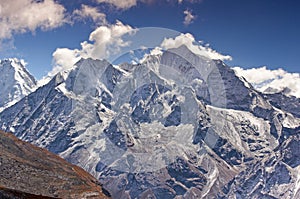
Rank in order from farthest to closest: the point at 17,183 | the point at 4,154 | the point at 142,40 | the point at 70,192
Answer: the point at 4,154 → the point at 70,192 → the point at 17,183 → the point at 142,40

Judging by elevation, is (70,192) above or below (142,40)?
below

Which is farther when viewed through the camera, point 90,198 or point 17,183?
point 90,198

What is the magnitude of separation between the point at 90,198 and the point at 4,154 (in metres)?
40.7

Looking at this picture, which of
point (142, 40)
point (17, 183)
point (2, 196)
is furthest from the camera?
point (17, 183)

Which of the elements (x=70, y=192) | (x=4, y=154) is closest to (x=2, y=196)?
(x=70, y=192)

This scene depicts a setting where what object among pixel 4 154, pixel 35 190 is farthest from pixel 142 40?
pixel 4 154

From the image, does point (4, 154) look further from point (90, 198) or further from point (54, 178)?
point (90, 198)

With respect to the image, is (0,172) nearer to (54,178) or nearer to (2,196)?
(54,178)

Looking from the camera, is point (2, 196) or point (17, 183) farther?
point (17, 183)

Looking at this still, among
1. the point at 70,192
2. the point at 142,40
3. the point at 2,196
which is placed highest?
the point at 142,40

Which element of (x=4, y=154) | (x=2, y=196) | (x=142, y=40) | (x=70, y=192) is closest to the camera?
(x=2, y=196)

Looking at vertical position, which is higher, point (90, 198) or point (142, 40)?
point (142, 40)

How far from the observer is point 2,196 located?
77062 millimetres

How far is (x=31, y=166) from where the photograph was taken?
636 feet
